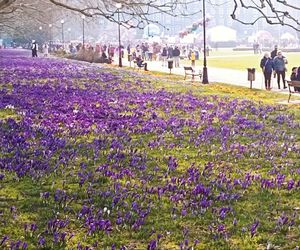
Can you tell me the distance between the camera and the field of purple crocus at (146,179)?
5.48m

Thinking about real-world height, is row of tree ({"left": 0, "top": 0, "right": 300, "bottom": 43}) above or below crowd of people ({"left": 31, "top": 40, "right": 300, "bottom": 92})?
above

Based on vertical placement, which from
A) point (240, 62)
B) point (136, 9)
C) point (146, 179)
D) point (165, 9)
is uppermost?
point (165, 9)

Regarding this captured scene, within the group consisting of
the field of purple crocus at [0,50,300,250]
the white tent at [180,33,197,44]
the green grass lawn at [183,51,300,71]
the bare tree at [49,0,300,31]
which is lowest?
the field of purple crocus at [0,50,300,250]

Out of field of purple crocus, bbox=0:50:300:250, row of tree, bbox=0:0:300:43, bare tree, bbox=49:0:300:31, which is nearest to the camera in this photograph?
bare tree, bbox=49:0:300:31

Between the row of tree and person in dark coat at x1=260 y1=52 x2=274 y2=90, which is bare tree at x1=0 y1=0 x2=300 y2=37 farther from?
person in dark coat at x1=260 y1=52 x2=274 y2=90

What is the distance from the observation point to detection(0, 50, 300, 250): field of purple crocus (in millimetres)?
5480

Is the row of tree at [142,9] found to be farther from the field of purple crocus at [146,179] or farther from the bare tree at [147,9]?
the field of purple crocus at [146,179]

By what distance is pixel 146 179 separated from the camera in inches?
296

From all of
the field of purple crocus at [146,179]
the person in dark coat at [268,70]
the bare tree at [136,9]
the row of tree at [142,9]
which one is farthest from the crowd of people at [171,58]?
the field of purple crocus at [146,179]

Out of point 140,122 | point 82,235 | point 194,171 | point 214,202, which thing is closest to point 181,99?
point 140,122

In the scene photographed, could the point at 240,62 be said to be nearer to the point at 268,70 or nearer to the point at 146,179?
the point at 268,70

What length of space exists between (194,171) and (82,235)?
286 centimetres

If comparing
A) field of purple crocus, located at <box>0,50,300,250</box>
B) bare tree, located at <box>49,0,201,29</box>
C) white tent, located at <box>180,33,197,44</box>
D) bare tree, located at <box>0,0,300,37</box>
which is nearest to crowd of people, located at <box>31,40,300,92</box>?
bare tree, located at <box>0,0,300,37</box>

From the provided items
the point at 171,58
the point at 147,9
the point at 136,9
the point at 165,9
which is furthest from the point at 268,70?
the point at 171,58
